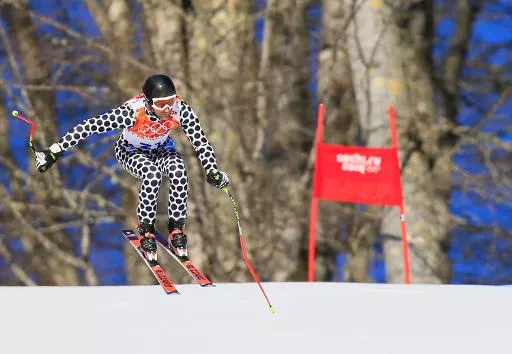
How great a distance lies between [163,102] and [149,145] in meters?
0.41

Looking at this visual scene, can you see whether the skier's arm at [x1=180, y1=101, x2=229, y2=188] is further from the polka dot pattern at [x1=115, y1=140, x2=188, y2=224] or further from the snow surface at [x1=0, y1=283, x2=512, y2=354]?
the snow surface at [x1=0, y1=283, x2=512, y2=354]

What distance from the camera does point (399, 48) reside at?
10539 mm

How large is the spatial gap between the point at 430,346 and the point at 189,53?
6.46 meters

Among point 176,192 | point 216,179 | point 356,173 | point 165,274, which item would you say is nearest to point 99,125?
point 176,192

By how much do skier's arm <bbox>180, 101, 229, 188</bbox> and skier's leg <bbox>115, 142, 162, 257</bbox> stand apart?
0.80 ft

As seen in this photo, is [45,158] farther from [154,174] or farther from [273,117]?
[273,117]

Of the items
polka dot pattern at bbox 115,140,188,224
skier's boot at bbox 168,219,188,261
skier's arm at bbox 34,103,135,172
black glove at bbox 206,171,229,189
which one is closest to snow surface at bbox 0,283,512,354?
skier's boot at bbox 168,219,188,261

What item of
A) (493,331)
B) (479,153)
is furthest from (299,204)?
(493,331)

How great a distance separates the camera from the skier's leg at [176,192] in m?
6.03

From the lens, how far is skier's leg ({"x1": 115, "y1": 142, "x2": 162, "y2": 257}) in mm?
5973

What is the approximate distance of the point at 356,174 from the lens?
30.8ft

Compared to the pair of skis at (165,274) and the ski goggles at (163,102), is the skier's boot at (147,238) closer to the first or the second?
the pair of skis at (165,274)

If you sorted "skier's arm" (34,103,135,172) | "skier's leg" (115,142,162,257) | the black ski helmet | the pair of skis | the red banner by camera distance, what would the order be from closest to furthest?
the black ski helmet, "skier's arm" (34,103,135,172), "skier's leg" (115,142,162,257), the pair of skis, the red banner

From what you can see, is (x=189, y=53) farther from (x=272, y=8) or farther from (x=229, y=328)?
(x=229, y=328)
